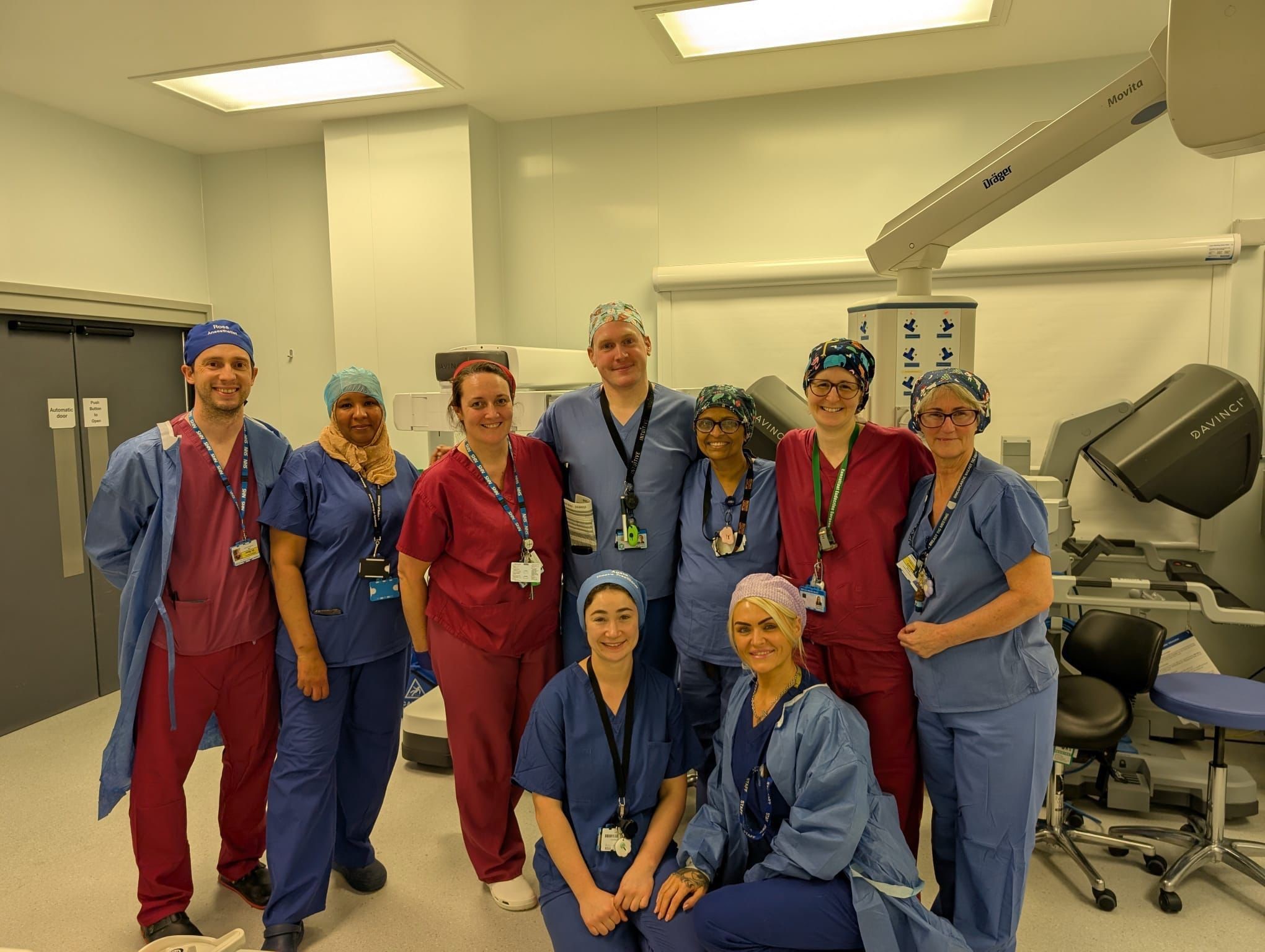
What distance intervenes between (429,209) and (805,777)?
11.1 feet

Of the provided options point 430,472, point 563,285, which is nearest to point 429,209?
point 563,285

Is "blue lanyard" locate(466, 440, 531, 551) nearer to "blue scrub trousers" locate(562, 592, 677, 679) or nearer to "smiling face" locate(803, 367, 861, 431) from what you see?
"blue scrub trousers" locate(562, 592, 677, 679)

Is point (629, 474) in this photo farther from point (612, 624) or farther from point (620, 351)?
point (612, 624)

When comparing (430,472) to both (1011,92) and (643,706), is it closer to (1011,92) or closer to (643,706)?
(643,706)

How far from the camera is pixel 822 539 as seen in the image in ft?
6.53

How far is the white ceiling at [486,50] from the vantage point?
9.80 feet

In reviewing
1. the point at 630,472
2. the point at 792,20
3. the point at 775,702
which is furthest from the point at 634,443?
the point at 792,20

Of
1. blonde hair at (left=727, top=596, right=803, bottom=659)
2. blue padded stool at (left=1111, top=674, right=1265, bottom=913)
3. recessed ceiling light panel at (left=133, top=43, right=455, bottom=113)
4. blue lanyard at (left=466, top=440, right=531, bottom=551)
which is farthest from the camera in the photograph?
recessed ceiling light panel at (left=133, top=43, right=455, bottom=113)

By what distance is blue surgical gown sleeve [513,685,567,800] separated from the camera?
1964 millimetres

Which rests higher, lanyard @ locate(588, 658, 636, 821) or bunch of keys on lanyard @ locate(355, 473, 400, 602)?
bunch of keys on lanyard @ locate(355, 473, 400, 602)

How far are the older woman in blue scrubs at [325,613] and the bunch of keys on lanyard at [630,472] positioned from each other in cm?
62

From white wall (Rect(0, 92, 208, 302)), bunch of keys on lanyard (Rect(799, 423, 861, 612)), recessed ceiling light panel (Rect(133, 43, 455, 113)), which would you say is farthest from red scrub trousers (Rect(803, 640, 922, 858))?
white wall (Rect(0, 92, 208, 302))

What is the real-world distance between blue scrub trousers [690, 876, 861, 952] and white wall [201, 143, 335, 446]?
3845mm

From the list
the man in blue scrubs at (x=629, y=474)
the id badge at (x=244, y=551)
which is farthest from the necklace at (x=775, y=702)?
the id badge at (x=244, y=551)
